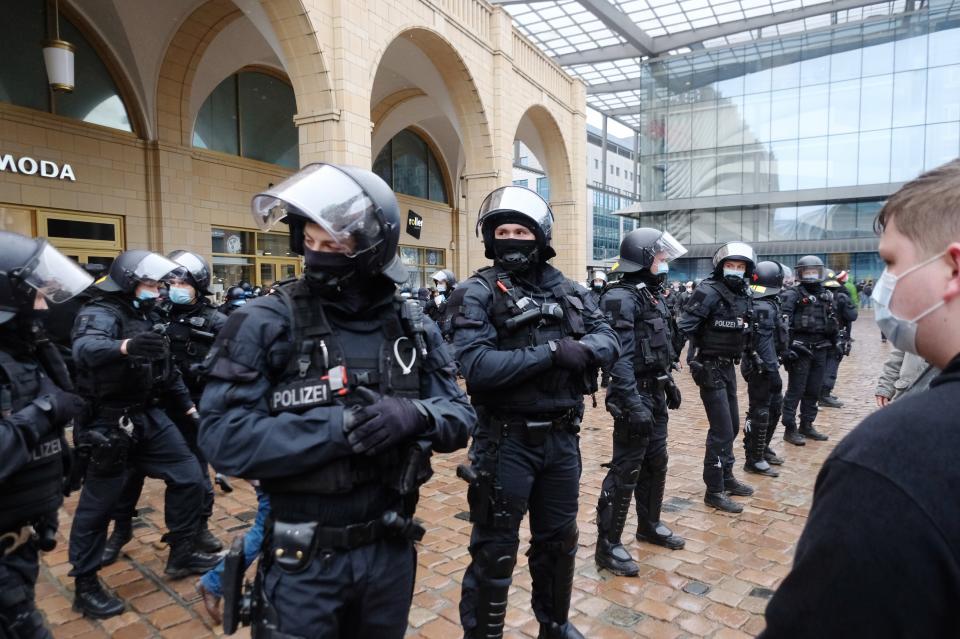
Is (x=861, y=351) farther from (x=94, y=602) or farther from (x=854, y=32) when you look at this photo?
(x=854, y=32)

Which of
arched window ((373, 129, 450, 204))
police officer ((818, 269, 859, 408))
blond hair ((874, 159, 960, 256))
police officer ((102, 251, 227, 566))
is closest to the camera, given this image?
blond hair ((874, 159, 960, 256))

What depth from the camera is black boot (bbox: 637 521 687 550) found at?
13.8 ft

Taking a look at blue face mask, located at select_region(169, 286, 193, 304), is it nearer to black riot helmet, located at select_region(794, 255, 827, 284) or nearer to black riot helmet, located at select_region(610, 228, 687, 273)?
black riot helmet, located at select_region(610, 228, 687, 273)

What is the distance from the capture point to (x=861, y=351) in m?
15.3

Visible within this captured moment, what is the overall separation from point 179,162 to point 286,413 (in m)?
12.4

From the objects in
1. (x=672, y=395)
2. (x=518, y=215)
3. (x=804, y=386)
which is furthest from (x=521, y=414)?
(x=804, y=386)

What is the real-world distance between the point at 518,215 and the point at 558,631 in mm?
2155

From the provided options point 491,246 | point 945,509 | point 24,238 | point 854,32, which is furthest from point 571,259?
point 854,32

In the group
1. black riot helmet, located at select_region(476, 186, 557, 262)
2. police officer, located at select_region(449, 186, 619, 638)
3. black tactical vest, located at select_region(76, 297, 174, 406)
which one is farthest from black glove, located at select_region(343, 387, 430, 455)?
black tactical vest, located at select_region(76, 297, 174, 406)

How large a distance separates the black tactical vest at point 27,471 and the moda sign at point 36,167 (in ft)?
31.3

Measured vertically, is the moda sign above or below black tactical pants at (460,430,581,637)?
above

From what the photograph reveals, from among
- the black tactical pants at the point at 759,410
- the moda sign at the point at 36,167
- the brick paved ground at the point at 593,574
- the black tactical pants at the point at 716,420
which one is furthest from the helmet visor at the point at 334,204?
the moda sign at the point at 36,167

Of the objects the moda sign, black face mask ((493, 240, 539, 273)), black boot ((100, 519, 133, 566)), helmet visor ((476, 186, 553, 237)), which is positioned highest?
the moda sign

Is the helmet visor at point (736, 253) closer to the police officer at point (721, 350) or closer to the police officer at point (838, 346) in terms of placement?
the police officer at point (721, 350)
